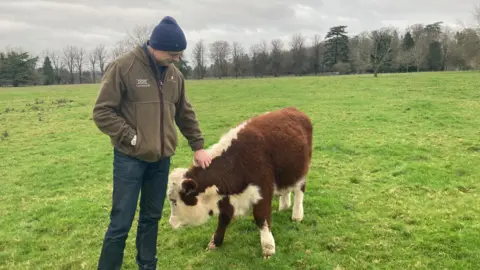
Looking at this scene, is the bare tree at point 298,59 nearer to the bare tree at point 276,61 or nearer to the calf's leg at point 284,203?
the bare tree at point 276,61

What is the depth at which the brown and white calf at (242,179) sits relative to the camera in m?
5.74

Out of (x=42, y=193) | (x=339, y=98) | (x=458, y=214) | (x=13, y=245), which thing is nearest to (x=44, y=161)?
(x=42, y=193)

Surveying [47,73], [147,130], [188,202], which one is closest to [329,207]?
[188,202]

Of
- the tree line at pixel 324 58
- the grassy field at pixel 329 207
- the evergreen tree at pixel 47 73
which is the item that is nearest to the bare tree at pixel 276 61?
the tree line at pixel 324 58

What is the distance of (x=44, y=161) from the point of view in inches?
578

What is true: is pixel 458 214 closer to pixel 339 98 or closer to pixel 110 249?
pixel 110 249

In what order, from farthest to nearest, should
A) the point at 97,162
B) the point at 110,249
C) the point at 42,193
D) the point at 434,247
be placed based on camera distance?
the point at 97,162 < the point at 42,193 < the point at 434,247 < the point at 110,249

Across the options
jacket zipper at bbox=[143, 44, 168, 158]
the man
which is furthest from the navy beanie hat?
jacket zipper at bbox=[143, 44, 168, 158]

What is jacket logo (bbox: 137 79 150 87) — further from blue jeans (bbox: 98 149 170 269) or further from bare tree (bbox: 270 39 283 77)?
bare tree (bbox: 270 39 283 77)

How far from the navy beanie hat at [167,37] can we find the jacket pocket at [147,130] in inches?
27.3

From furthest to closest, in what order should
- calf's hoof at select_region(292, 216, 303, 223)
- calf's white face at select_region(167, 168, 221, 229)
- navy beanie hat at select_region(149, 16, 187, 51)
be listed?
calf's hoof at select_region(292, 216, 303, 223) → calf's white face at select_region(167, 168, 221, 229) → navy beanie hat at select_region(149, 16, 187, 51)

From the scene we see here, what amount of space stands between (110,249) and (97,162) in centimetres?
946

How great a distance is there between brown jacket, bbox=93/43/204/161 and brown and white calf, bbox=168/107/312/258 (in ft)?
3.11

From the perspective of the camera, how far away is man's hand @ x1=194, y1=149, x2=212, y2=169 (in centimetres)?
570
